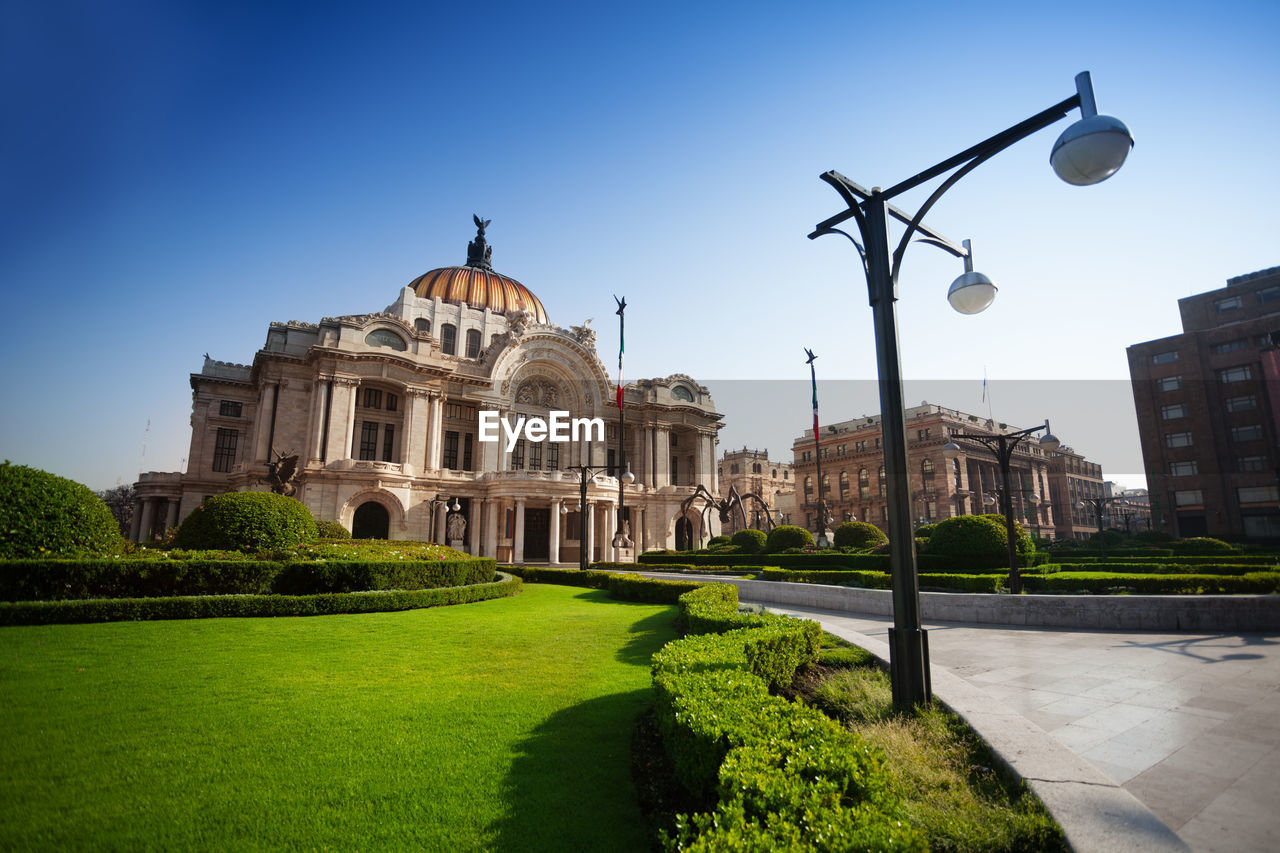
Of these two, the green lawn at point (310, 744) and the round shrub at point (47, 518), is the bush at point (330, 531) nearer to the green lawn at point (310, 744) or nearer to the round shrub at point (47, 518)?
the round shrub at point (47, 518)

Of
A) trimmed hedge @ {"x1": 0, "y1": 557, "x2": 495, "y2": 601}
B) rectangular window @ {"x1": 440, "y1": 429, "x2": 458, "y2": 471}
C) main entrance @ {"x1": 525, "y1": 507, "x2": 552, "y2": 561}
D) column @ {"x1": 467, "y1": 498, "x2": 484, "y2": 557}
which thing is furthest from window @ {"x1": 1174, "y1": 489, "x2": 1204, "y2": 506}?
trimmed hedge @ {"x1": 0, "y1": 557, "x2": 495, "y2": 601}

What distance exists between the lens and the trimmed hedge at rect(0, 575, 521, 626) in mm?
9914

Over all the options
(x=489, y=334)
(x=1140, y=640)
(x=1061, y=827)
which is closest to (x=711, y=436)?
(x=489, y=334)

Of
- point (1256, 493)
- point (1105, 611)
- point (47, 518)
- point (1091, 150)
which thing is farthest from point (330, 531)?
point (1256, 493)

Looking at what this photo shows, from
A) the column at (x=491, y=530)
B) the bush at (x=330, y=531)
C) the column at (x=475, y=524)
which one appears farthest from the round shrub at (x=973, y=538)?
the column at (x=475, y=524)

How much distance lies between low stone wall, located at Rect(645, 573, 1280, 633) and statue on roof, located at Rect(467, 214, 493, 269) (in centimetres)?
6077

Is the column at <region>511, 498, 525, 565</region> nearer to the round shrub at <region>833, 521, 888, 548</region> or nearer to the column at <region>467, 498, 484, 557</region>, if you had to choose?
the column at <region>467, 498, 484, 557</region>

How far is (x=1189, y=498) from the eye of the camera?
47500 mm

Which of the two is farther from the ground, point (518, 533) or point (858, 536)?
point (518, 533)

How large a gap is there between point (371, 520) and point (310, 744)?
121ft

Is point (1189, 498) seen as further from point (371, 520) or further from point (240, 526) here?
point (240, 526)

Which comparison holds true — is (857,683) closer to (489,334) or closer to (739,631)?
(739,631)

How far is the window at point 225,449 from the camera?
144 feet

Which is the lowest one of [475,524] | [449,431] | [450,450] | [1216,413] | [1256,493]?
[475,524]
